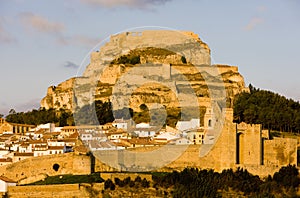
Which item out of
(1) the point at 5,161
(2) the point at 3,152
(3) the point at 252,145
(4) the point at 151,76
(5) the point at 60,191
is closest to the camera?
(5) the point at 60,191

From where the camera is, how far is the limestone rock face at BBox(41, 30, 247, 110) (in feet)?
243

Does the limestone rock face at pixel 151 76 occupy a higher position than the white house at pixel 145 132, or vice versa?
the limestone rock face at pixel 151 76

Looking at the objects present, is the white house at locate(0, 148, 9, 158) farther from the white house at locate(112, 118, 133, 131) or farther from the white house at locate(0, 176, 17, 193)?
the white house at locate(112, 118, 133, 131)

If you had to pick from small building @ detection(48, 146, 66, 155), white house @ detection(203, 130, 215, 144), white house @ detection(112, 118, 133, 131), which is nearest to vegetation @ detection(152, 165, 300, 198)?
white house @ detection(203, 130, 215, 144)

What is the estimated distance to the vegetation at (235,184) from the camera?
3706 centimetres

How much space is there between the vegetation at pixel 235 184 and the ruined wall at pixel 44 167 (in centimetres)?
540

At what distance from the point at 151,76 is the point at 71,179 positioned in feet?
130

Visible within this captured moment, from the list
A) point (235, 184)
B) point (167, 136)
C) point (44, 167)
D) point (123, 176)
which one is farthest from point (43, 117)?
point (235, 184)

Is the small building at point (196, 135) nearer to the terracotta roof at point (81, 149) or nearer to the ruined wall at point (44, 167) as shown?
the terracotta roof at point (81, 149)

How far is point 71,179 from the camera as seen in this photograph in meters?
39.9

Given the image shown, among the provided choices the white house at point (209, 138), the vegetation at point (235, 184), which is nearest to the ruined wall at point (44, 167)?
the vegetation at point (235, 184)

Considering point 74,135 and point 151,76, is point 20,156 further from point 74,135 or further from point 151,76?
point 151,76

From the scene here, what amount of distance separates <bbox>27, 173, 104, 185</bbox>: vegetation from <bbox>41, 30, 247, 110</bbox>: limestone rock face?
2818 cm

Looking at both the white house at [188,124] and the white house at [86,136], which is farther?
the white house at [188,124]
